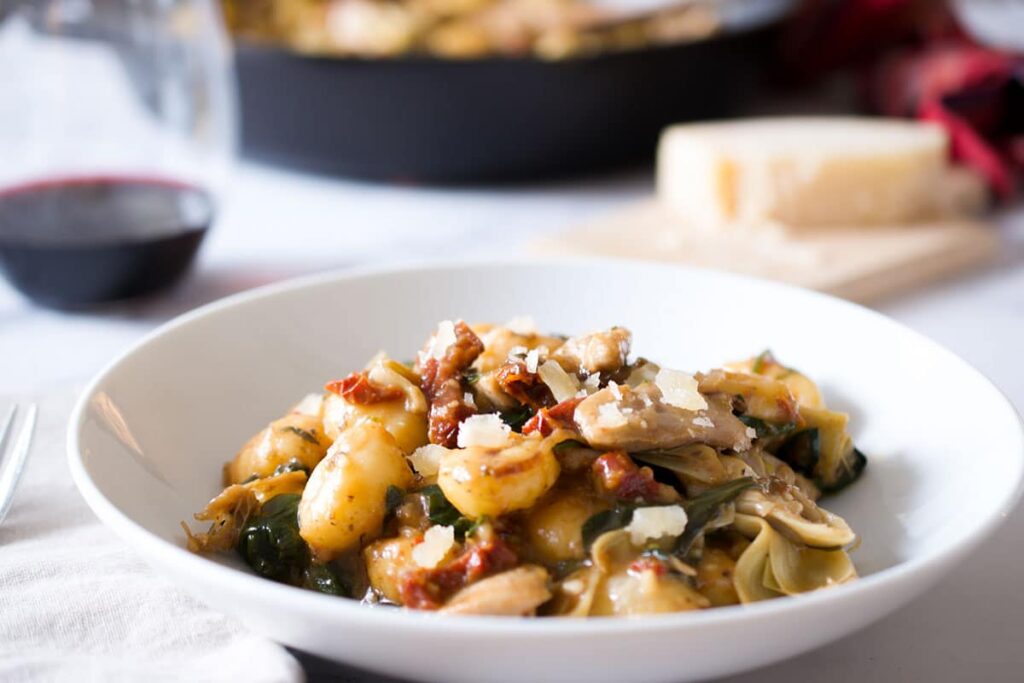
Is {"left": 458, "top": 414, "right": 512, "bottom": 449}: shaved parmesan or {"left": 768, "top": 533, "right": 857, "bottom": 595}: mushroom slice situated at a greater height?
{"left": 458, "top": 414, "right": 512, "bottom": 449}: shaved parmesan

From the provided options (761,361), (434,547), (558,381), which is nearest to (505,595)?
(434,547)

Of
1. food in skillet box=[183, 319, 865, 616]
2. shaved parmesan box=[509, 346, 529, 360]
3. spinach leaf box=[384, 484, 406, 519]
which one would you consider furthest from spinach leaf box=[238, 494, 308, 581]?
shaved parmesan box=[509, 346, 529, 360]

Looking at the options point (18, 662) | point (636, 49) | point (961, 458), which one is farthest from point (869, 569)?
point (636, 49)

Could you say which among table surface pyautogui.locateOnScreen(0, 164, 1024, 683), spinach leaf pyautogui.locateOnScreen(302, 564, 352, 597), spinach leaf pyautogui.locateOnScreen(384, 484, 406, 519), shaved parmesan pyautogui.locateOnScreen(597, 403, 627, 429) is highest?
shaved parmesan pyautogui.locateOnScreen(597, 403, 627, 429)

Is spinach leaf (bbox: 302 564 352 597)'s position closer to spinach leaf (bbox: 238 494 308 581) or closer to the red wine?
spinach leaf (bbox: 238 494 308 581)

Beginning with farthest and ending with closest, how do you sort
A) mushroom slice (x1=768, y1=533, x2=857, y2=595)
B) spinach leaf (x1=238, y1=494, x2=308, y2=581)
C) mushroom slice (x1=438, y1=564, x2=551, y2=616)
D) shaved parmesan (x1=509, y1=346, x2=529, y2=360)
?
shaved parmesan (x1=509, y1=346, x2=529, y2=360), spinach leaf (x1=238, y1=494, x2=308, y2=581), mushroom slice (x1=768, y1=533, x2=857, y2=595), mushroom slice (x1=438, y1=564, x2=551, y2=616)

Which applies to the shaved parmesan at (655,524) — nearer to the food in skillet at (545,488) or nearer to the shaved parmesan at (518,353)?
the food in skillet at (545,488)

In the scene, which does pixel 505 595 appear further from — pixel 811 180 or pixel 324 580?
pixel 811 180
